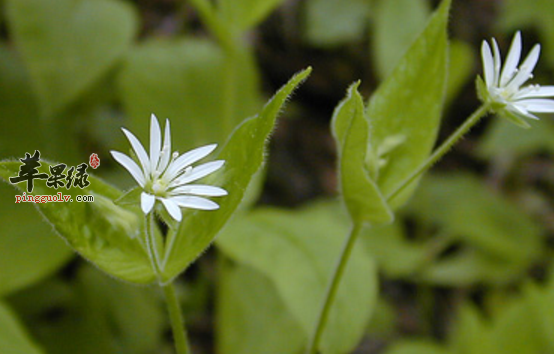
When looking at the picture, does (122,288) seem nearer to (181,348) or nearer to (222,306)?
(222,306)

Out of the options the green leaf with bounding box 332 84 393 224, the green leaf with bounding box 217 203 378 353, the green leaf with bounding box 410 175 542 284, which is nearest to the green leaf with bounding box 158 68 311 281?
the green leaf with bounding box 332 84 393 224

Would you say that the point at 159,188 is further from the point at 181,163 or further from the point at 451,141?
the point at 451,141

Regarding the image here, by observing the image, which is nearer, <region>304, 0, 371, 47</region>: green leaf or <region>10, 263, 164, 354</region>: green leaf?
<region>10, 263, 164, 354</region>: green leaf

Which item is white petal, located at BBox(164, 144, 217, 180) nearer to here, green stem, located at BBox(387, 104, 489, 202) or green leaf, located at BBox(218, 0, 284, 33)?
green stem, located at BBox(387, 104, 489, 202)

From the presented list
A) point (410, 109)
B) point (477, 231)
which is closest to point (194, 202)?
point (410, 109)

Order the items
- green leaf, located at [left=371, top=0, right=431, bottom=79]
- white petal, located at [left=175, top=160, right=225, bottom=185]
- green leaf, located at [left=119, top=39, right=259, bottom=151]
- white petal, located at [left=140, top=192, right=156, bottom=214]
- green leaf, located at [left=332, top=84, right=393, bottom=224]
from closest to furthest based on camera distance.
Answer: white petal, located at [left=140, top=192, right=156, bottom=214], white petal, located at [left=175, top=160, right=225, bottom=185], green leaf, located at [left=332, top=84, right=393, bottom=224], green leaf, located at [left=119, top=39, right=259, bottom=151], green leaf, located at [left=371, top=0, right=431, bottom=79]

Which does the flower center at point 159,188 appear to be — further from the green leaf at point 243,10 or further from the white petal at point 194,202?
the green leaf at point 243,10
